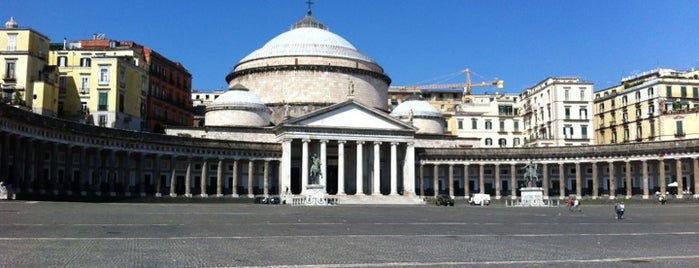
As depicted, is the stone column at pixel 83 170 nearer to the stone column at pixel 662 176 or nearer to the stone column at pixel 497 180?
the stone column at pixel 497 180

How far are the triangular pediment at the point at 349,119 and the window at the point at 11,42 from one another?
1172 inches

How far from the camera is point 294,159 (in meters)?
90.9

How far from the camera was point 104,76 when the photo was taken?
7831 cm

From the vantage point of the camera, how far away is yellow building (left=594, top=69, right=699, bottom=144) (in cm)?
9881

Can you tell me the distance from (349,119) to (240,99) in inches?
581

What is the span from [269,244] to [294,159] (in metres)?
68.6

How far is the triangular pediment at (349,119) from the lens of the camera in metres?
86.8

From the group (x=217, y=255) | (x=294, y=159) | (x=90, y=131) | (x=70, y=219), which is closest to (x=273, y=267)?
(x=217, y=255)

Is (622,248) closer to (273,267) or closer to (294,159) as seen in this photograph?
(273,267)

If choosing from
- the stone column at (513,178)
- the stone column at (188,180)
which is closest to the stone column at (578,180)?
the stone column at (513,178)

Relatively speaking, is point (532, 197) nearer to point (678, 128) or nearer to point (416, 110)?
point (416, 110)

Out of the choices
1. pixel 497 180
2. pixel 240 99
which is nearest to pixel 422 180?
pixel 497 180

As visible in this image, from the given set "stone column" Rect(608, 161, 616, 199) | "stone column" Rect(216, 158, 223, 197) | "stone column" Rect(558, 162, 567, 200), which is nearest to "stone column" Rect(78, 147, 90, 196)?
"stone column" Rect(216, 158, 223, 197)

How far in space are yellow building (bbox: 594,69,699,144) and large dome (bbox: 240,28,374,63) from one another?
3874 centimetres
